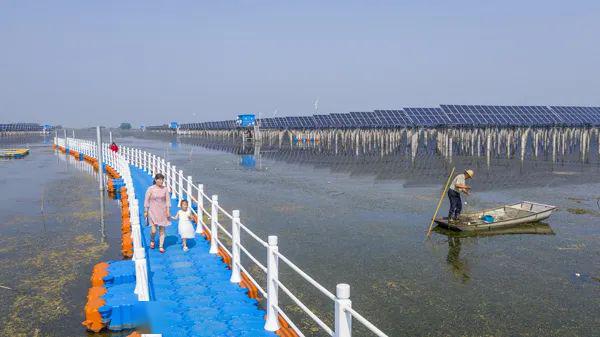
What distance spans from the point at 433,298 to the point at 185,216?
4.94 metres

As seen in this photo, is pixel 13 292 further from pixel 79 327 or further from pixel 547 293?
pixel 547 293

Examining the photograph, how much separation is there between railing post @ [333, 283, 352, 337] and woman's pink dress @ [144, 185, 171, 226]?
19.2ft

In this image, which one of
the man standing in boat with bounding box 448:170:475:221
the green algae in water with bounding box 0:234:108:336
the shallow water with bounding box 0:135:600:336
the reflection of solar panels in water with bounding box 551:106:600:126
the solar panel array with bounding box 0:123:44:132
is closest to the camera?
the green algae in water with bounding box 0:234:108:336

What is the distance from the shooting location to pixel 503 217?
14.7 m

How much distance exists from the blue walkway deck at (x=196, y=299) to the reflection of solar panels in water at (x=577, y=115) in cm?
4549

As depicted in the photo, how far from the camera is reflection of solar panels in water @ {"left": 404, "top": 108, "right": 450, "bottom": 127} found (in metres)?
41.7

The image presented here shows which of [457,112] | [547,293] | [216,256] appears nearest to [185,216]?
[216,256]

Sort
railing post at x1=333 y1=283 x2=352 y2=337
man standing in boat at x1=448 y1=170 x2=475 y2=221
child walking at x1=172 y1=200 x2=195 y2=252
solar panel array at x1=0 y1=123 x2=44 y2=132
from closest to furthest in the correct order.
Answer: railing post at x1=333 y1=283 x2=352 y2=337
child walking at x1=172 y1=200 x2=195 y2=252
man standing in boat at x1=448 y1=170 x2=475 y2=221
solar panel array at x1=0 y1=123 x2=44 y2=132

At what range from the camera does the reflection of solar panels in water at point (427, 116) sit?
41.7 metres

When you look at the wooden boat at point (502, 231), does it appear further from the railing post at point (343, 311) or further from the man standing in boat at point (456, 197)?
the railing post at point (343, 311)

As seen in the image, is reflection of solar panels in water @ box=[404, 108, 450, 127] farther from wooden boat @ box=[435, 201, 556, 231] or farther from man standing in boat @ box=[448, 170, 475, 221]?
man standing in boat @ box=[448, 170, 475, 221]

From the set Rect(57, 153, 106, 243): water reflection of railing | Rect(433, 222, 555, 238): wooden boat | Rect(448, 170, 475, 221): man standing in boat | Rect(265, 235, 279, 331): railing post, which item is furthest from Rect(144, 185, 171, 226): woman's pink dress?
Rect(448, 170, 475, 221): man standing in boat

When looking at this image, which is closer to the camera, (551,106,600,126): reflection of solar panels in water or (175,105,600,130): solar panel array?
(175,105,600,130): solar panel array

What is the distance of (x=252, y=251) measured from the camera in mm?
11188
